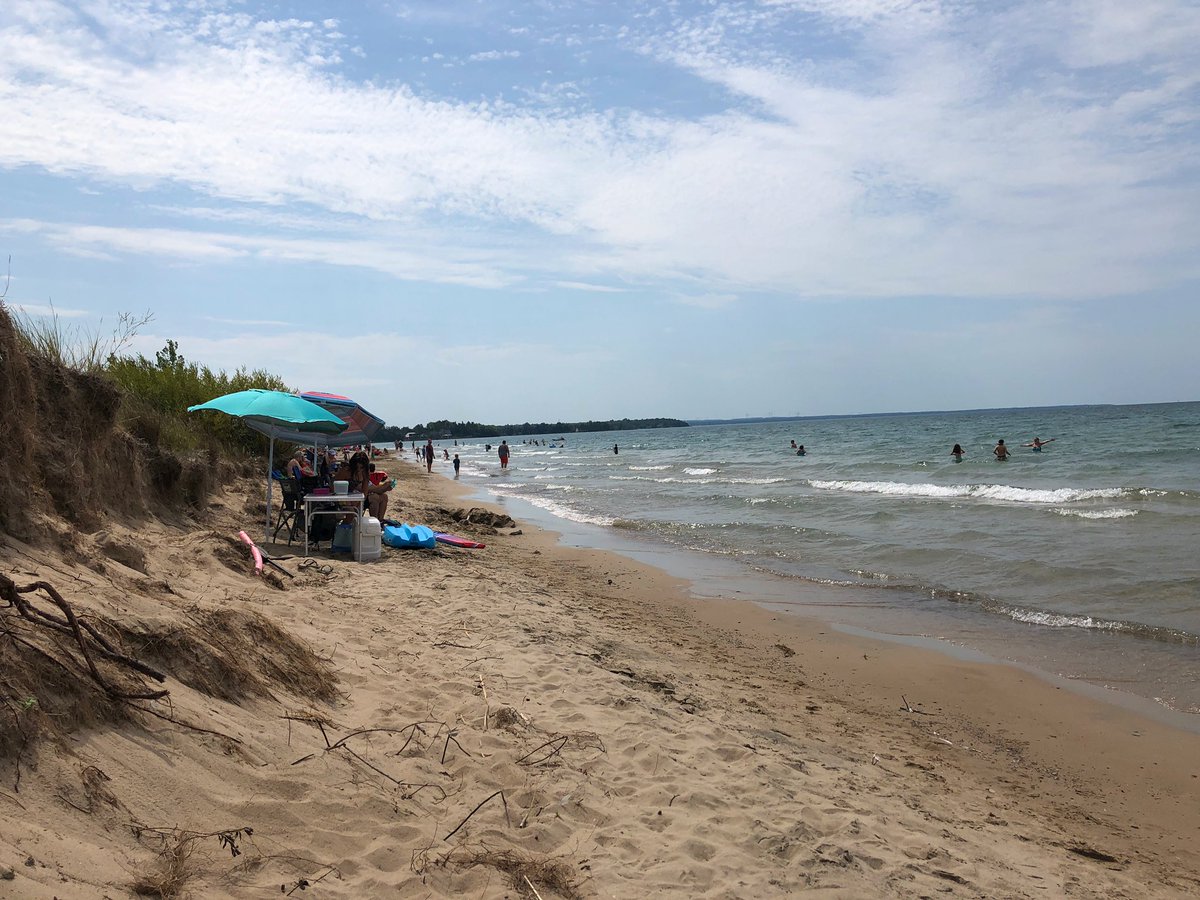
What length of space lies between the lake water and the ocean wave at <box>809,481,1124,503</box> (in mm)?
81

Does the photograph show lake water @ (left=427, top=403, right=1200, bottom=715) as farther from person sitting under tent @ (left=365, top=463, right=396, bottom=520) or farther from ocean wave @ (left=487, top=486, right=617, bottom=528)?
person sitting under tent @ (left=365, top=463, right=396, bottom=520)

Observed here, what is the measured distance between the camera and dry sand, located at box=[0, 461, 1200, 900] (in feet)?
8.95

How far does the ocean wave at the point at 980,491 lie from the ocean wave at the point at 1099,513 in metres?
2.78

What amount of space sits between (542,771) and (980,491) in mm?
20582

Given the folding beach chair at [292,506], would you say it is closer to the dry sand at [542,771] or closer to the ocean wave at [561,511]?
the dry sand at [542,771]

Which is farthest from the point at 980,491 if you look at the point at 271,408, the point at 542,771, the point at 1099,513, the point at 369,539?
the point at 542,771

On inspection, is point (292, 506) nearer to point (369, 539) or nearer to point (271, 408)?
point (369, 539)

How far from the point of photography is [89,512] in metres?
6.16

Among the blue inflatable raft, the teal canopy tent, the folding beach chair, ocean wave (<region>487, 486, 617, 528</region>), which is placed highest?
the teal canopy tent

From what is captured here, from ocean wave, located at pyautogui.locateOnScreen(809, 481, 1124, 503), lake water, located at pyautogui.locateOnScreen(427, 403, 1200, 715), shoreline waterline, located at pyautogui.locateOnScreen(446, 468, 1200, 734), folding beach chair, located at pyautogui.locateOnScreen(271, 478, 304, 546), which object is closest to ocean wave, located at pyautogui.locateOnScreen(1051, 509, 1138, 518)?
lake water, located at pyautogui.locateOnScreen(427, 403, 1200, 715)

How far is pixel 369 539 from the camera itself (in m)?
9.99

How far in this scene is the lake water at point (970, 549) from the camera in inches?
316

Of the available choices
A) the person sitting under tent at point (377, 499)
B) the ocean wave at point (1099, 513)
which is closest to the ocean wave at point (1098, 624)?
the ocean wave at point (1099, 513)

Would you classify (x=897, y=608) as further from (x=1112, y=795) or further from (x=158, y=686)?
(x=158, y=686)
